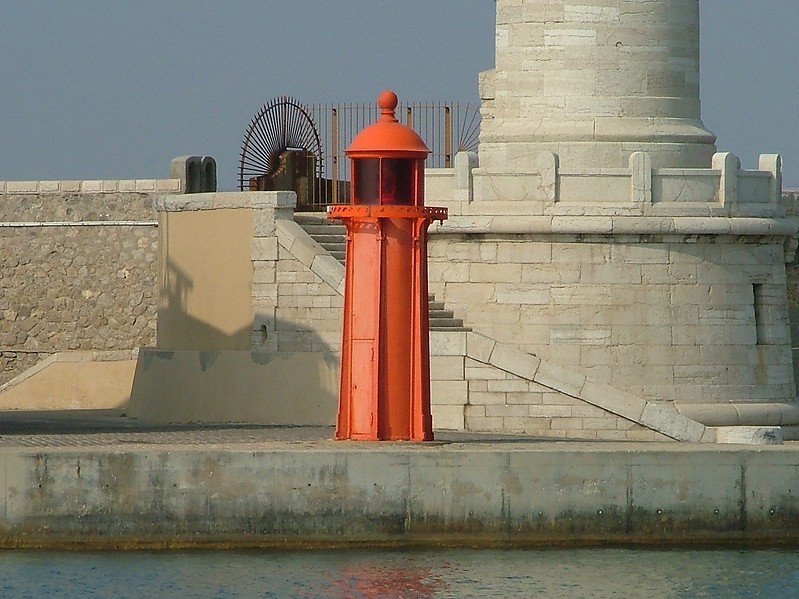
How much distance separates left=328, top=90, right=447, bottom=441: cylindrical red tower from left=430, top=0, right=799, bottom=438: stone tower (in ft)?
12.5

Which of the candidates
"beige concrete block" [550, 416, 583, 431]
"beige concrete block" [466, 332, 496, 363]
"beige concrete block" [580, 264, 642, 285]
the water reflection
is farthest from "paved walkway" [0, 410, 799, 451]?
"beige concrete block" [580, 264, 642, 285]

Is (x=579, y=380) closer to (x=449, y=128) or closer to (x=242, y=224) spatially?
(x=242, y=224)

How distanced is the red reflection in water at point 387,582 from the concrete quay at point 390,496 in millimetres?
593

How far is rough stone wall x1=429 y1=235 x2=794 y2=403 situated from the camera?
20.8 m

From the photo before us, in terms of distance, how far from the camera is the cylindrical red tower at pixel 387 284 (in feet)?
54.7

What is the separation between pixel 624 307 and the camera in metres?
20.8

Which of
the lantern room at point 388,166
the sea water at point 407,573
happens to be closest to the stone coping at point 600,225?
the lantern room at point 388,166

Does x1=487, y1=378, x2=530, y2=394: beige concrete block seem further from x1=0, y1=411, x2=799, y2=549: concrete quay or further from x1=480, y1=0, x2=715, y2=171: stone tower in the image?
x1=0, y1=411, x2=799, y2=549: concrete quay

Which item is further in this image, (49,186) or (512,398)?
(49,186)

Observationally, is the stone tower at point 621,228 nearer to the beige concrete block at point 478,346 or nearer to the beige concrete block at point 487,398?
the beige concrete block at point 487,398

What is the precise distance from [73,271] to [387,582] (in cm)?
1375

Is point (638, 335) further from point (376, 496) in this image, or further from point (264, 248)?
point (376, 496)

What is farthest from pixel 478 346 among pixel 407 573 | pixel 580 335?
pixel 407 573

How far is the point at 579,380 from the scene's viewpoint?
19750mm
